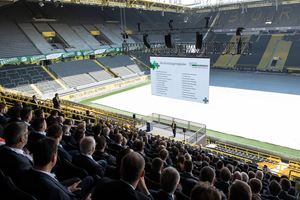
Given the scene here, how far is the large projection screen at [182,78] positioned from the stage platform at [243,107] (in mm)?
3035

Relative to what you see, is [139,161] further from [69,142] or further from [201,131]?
[201,131]

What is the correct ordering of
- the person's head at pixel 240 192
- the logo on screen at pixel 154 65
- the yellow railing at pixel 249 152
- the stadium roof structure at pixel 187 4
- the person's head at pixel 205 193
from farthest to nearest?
the stadium roof structure at pixel 187 4 → the logo on screen at pixel 154 65 → the yellow railing at pixel 249 152 → the person's head at pixel 240 192 → the person's head at pixel 205 193

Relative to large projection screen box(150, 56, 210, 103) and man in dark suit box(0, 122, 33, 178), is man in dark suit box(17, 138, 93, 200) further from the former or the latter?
large projection screen box(150, 56, 210, 103)

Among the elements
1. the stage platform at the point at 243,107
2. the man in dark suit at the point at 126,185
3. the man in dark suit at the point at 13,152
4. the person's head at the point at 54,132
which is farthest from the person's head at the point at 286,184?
the stage platform at the point at 243,107

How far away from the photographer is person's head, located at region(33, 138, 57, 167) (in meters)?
2.42

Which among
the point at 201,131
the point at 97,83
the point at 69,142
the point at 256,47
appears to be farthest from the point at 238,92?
the point at 69,142

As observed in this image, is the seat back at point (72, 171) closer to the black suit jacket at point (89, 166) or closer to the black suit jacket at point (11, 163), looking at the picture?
the black suit jacket at point (89, 166)

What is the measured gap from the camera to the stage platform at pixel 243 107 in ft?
55.2

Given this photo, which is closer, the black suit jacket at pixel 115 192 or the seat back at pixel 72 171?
the black suit jacket at pixel 115 192

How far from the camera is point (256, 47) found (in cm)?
4544

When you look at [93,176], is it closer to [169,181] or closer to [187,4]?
[169,181]

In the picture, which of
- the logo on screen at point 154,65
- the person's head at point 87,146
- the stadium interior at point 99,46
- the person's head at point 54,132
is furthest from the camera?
the stadium interior at point 99,46

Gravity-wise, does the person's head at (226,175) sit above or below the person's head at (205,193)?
below

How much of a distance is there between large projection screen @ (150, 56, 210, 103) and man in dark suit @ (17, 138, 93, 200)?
1193cm
